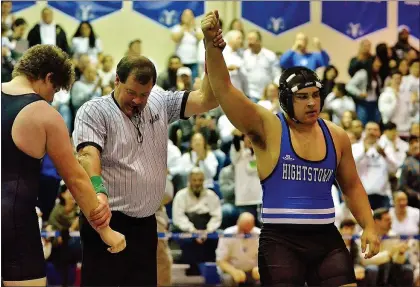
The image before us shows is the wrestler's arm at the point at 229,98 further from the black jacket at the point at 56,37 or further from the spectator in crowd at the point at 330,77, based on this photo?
the spectator in crowd at the point at 330,77

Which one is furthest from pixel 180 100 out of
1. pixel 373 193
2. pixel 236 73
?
pixel 236 73

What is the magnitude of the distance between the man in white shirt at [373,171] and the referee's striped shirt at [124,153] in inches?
206

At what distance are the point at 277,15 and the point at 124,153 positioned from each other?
28.9 ft

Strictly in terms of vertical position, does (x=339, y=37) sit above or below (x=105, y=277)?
above

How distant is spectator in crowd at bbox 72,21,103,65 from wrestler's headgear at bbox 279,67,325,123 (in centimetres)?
658

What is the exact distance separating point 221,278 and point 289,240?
12.8 ft

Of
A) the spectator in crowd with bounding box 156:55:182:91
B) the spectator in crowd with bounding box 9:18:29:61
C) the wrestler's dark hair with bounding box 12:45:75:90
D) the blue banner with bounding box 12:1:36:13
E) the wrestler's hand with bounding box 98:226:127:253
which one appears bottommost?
the wrestler's hand with bounding box 98:226:127:253

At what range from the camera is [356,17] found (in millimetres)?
13148

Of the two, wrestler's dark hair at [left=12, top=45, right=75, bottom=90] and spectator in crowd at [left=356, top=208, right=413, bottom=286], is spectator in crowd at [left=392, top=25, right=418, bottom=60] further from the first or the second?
wrestler's dark hair at [left=12, top=45, right=75, bottom=90]

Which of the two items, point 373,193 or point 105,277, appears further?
point 373,193

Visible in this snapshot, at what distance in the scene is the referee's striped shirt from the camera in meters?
4.55

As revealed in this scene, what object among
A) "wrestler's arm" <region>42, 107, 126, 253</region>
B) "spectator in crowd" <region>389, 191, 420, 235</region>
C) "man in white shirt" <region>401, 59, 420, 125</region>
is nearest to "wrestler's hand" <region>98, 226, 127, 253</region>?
"wrestler's arm" <region>42, 107, 126, 253</region>

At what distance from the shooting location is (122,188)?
4.57m

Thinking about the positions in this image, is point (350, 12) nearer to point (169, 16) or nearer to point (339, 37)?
point (339, 37)
